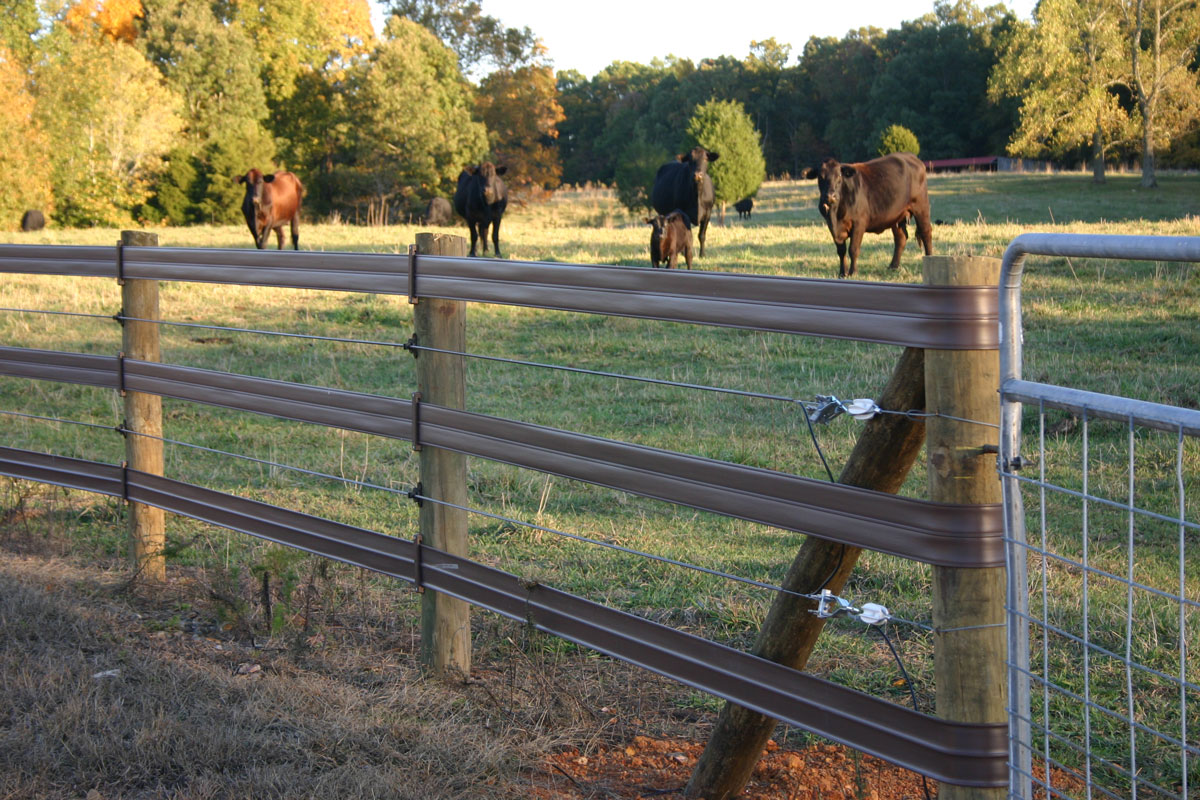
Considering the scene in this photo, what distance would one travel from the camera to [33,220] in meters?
37.2

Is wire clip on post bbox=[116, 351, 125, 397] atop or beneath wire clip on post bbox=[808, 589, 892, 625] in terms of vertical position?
atop

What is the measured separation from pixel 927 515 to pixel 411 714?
1902 mm

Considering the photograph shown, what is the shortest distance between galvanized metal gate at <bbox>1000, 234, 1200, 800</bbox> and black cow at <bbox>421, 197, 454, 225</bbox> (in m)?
33.0

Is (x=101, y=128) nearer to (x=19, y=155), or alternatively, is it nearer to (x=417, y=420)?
(x=19, y=155)

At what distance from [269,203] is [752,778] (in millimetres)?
19839

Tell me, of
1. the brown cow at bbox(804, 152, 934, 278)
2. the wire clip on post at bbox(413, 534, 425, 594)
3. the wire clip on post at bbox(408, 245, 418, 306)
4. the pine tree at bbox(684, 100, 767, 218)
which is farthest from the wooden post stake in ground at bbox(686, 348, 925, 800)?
the pine tree at bbox(684, 100, 767, 218)

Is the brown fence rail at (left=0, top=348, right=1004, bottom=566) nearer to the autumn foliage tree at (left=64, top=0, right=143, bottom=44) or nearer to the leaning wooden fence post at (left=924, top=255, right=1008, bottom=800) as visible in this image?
the leaning wooden fence post at (left=924, top=255, right=1008, bottom=800)

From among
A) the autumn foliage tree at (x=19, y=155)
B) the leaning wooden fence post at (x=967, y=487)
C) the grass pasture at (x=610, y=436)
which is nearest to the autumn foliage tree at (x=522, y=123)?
the autumn foliage tree at (x=19, y=155)

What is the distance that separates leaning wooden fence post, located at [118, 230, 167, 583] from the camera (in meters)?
4.95

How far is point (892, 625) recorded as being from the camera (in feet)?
14.3

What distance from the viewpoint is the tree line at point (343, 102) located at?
41906mm

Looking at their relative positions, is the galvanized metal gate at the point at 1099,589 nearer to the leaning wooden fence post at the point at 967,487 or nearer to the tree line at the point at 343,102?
the leaning wooden fence post at the point at 967,487

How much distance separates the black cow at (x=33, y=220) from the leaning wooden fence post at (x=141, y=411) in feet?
123

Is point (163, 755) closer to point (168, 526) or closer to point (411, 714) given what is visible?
point (411, 714)
